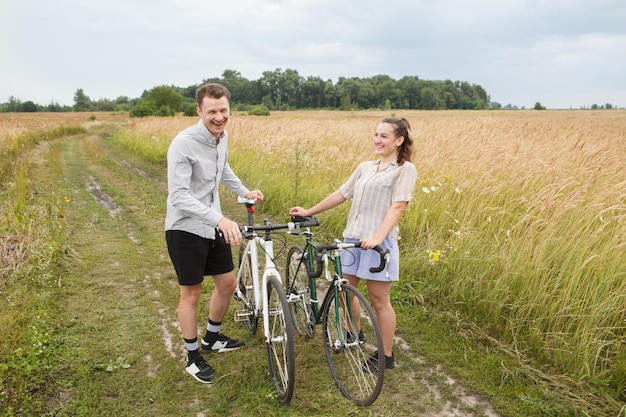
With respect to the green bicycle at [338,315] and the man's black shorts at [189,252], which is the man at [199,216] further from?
the green bicycle at [338,315]

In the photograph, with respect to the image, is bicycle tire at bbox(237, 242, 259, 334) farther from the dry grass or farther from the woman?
the dry grass

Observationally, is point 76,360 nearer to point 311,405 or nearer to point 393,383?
point 311,405

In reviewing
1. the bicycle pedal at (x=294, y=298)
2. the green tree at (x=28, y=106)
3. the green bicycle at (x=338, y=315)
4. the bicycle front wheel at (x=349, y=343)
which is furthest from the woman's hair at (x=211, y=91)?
the green tree at (x=28, y=106)

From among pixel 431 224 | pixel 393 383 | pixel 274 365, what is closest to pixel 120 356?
pixel 274 365

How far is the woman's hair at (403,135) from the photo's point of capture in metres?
3.01

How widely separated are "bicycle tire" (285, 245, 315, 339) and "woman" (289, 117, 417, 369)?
1.46 feet

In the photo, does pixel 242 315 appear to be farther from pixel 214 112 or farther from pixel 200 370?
pixel 214 112

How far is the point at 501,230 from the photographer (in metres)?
4.58

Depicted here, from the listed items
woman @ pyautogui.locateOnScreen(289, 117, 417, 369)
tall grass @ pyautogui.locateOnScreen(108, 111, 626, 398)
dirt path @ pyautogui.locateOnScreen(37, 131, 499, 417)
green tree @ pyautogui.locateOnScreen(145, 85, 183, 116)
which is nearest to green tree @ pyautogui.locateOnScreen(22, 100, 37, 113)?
green tree @ pyautogui.locateOnScreen(145, 85, 183, 116)

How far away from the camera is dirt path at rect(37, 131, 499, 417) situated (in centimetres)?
300

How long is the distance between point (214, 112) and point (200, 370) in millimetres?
2088

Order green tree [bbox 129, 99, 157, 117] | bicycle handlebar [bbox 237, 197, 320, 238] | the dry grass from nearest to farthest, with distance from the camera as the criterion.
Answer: bicycle handlebar [bbox 237, 197, 320, 238] → the dry grass → green tree [bbox 129, 99, 157, 117]

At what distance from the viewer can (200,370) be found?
332cm

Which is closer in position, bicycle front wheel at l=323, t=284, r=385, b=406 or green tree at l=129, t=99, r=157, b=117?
bicycle front wheel at l=323, t=284, r=385, b=406
